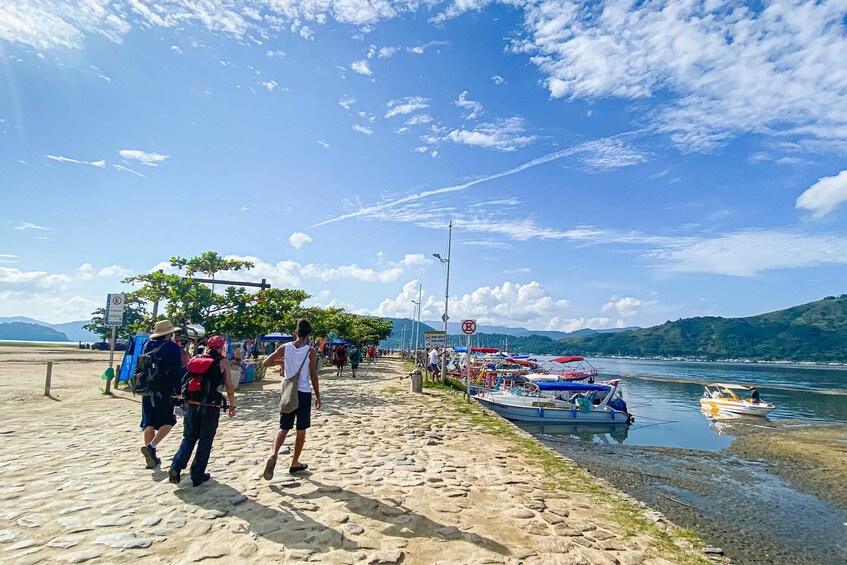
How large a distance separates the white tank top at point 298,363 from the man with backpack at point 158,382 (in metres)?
1.52

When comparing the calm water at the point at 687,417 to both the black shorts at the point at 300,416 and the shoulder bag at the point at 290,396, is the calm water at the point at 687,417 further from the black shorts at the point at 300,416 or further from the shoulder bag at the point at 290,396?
the shoulder bag at the point at 290,396

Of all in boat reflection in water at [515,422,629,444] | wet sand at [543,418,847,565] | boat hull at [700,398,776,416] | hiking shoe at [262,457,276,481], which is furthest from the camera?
boat hull at [700,398,776,416]

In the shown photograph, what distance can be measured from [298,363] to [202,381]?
1202 millimetres

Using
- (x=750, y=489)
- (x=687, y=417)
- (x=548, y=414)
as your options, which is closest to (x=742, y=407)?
(x=687, y=417)

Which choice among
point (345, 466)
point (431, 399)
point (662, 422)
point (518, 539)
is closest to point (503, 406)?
point (431, 399)

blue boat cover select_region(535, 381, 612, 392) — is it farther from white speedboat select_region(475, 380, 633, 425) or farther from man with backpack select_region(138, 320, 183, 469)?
man with backpack select_region(138, 320, 183, 469)

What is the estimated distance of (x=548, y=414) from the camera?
23.4m

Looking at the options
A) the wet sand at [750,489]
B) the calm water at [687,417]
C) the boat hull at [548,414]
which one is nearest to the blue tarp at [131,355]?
the wet sand at [750,489]

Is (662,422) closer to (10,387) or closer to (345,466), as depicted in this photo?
(345,466)

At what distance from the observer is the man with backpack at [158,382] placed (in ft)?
19.8

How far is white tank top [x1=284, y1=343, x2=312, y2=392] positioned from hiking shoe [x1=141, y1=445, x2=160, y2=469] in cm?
226

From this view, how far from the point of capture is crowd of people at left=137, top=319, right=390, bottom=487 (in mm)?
5484

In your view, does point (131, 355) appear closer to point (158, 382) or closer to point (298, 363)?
point (158, 382)

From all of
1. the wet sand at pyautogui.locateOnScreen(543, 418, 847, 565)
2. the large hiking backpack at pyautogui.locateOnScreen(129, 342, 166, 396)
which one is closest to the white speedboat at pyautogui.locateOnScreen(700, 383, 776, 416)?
the wet sand at pyautogui.locateOnScreen(543, 418, 847, 565)
